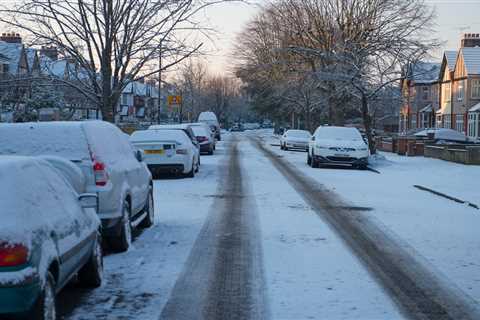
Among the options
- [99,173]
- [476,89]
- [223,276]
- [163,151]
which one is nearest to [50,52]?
[163,151]

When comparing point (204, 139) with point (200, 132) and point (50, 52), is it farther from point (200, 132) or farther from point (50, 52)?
point (50, 52)

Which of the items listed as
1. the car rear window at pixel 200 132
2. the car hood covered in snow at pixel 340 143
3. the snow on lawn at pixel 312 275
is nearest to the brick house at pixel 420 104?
the car rear window at pixel 200 132

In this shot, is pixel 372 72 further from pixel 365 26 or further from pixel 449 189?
pixel 449 189

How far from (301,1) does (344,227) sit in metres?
33.1

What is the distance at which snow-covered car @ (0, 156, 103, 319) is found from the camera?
469 centimetres

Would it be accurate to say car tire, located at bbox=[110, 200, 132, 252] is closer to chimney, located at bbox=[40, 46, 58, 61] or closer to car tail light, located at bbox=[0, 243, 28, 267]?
car tail light, located at bbox=[0, 243, 28, 267]

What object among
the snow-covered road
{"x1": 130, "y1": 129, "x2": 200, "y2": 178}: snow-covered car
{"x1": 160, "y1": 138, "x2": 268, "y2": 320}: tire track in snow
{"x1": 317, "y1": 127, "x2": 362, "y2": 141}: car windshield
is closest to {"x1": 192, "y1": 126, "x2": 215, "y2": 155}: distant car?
{"x1": 317, "y1": 127, "x2": 362, "y2": 141}: car windshield

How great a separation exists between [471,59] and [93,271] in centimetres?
5125

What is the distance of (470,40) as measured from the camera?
56.9m

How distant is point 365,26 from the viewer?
39781 mm

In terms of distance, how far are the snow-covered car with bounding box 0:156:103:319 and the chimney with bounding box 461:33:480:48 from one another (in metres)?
54.7

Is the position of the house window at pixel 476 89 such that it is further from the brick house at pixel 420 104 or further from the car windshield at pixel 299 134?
the car windshield at pixel 299 134

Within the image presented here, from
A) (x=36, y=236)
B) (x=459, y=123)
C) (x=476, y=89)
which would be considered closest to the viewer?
(x=36, y=236)

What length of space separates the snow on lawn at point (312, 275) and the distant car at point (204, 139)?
21125mm
